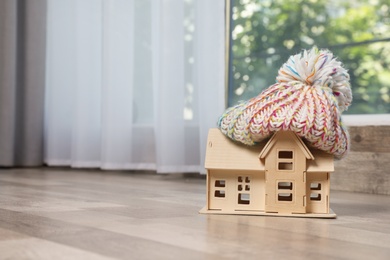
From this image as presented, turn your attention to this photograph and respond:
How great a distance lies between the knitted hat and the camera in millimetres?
1280

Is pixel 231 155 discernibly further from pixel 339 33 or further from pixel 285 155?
pixel 339 33

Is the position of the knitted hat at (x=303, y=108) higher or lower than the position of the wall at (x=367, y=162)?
higher

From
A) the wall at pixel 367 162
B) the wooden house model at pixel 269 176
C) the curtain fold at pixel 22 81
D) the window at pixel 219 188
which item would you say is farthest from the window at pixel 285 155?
the curtain fold at pixel 22 81

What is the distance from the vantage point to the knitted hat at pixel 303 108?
4.20 ft

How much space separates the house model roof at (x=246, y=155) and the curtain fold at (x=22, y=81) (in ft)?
6.61

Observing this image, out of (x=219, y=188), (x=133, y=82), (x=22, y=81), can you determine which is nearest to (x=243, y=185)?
Result: (x=219, y=188)

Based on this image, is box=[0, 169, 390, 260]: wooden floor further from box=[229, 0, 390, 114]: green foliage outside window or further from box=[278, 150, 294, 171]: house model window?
box=[229, 0, 390, 114]: green foliage outside window

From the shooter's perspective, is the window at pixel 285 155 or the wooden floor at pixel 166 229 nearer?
the wooden floor at pixel 166 229

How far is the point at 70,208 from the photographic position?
144 centimetres

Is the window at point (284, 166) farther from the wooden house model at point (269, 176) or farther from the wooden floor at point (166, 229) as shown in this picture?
the wooden floor at point (166, 229)

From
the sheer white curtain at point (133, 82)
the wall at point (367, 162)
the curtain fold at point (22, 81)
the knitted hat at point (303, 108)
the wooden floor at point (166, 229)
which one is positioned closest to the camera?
the wooden floor at point (166, 229)

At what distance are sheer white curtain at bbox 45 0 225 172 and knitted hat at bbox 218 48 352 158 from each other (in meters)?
1.02

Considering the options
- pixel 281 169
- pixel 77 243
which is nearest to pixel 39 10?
pixel 281 169

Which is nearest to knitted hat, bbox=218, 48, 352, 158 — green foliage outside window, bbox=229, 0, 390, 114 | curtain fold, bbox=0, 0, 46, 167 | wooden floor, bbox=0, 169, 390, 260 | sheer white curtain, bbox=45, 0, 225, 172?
wooden floor, bbox=0, 169, 390, 260
